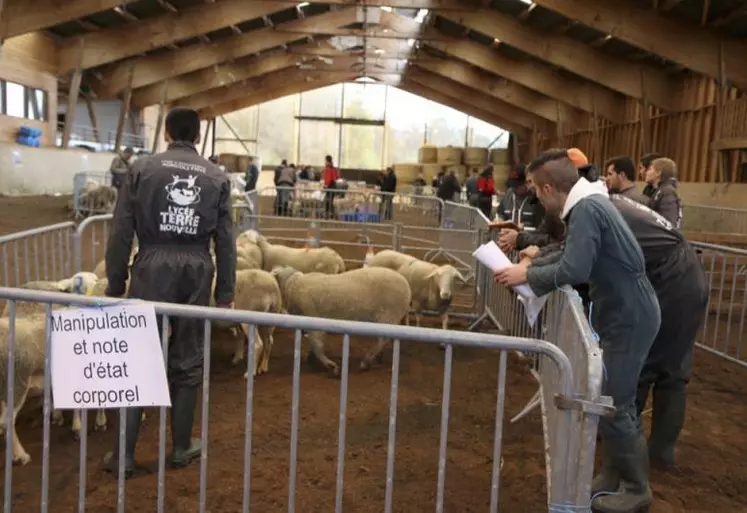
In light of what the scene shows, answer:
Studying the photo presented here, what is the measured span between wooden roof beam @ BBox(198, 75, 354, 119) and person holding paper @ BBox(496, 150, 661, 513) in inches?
1281

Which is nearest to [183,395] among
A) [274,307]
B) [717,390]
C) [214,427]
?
[214,427]

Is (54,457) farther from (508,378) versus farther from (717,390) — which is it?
(717,390)

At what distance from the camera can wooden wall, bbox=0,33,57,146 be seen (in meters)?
18.1

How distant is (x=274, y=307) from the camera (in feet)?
19.5

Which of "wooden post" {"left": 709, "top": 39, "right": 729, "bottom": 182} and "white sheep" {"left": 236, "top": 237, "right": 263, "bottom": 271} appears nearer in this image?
"white sheep" {"left": 236, "top": 237, "right": 263, "bottom": 271}

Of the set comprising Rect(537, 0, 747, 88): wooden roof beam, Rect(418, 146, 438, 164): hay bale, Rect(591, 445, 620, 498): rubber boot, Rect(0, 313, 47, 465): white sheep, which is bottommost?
Rect(591, 445, 620, 498): rubber boot

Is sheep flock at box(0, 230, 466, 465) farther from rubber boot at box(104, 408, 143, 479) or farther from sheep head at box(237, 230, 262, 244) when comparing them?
rubber boot at box(104, 408, 143, 479)

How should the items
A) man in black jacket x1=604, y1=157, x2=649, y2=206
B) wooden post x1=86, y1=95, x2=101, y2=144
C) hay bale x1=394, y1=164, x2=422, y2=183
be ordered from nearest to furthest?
1. man in black jacket x1=604, y1=157, x2=649, y2=206
2. wooden post x1=86, y1=95, x2=101, y2=144
3. hay bale x1=394, y1=164, x2=422, y2=183

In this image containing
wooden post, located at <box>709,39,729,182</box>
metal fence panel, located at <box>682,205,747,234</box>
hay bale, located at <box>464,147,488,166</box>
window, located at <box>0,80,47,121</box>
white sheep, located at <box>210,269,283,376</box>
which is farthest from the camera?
hay bale, located at <box>464,147,488,166</box>

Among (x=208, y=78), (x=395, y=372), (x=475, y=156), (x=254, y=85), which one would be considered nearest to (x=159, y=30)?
(x=208, y=78)

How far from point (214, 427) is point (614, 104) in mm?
22105

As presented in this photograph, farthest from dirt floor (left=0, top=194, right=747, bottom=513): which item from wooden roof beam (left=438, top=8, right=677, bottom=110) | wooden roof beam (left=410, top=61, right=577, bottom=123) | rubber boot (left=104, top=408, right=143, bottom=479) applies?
wooden roof beam (left=410, top=61, right=577, bottom=123)

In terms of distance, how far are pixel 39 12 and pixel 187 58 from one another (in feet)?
28.0

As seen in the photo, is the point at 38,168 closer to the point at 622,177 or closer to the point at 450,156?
the point at 622,177
